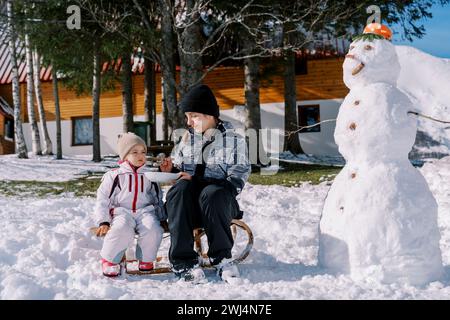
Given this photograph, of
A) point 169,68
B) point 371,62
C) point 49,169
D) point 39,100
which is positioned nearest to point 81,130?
point 39,100

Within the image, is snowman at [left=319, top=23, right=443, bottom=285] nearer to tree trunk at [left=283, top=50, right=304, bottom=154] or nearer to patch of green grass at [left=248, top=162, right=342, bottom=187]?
patch of green grass at [left=248, top=162, right=342, bottom=187]

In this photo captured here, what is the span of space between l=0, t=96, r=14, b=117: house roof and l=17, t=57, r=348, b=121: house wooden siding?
4.26 feet

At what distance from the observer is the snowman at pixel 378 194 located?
3.64m

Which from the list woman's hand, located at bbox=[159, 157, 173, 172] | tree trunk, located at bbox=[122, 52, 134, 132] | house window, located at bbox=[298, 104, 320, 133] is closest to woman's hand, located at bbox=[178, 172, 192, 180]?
woman's hand, located at bbox=[159, 157, 173, 172]

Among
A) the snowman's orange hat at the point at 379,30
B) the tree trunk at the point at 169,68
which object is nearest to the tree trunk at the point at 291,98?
the tree trunk at the point at 169,68

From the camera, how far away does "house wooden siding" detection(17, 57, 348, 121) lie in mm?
20031

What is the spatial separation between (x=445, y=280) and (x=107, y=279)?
2407 millimetres

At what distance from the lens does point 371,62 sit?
156 inches

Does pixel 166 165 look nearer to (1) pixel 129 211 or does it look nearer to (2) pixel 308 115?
(1) pixel 129 211

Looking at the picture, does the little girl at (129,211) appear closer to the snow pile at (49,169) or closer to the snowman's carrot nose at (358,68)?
the snowman's carrot nose at (358,68)

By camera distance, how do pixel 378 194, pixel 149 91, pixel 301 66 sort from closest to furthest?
pixel 378 194 < pixel 149 91 < pixel 301 66

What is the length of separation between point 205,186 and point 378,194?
1.24 metres

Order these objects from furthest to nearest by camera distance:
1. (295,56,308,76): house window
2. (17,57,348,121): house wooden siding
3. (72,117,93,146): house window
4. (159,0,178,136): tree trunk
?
(72,117,93,146): house window
(295,56,308,76): house window
(17,57,348,121): house wooden siding
(159,0,178,136): tree trunk

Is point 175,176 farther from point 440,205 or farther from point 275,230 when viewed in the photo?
point 440,205
